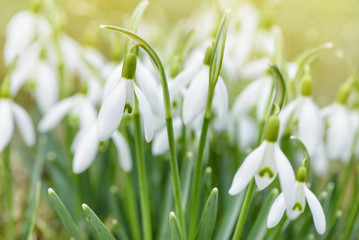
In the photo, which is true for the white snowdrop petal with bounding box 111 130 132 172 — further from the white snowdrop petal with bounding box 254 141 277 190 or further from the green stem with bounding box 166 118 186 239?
the white snowdrop petal with bounding box 254 141 277 190

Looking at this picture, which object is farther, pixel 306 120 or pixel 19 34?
→ pixel 19 34

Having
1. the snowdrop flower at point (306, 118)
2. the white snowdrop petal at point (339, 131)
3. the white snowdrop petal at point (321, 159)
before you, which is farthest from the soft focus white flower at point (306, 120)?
the white snowdrop petal at point (321, 159)

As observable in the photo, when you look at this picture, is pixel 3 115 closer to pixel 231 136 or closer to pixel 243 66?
pixel 231 136

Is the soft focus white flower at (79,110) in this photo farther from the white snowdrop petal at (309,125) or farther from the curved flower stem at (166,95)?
→ the white snowdrop petal at (309,125)

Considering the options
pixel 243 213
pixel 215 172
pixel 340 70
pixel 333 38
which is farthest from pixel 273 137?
pixel 333 38

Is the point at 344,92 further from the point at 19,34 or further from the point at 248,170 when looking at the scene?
the point at 19,34

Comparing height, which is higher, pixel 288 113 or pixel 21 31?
pixel 21 31

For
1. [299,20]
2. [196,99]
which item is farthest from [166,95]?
[299,20]
